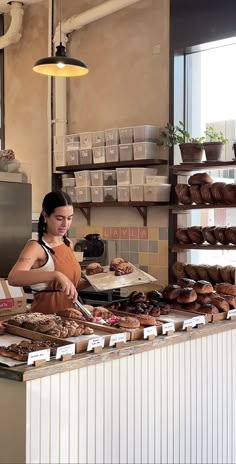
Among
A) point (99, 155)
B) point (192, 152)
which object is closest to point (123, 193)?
point (99, 155)

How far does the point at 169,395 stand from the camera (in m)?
2.50

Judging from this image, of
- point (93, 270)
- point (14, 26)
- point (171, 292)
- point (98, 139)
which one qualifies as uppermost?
point (14, 26)

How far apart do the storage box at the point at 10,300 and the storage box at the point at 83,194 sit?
229 centimetres

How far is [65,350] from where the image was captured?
2.07m

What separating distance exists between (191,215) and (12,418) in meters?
3.30

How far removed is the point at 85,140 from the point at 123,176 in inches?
23.6

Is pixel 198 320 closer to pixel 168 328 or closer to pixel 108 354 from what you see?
pixel 168 328

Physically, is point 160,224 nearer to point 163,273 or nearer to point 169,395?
point 163,273

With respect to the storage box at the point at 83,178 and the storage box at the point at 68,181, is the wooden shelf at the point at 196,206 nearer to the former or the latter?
the storage box at the point at 83,178

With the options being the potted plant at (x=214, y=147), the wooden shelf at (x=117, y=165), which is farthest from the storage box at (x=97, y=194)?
the potted plant at (x=214, y=147)

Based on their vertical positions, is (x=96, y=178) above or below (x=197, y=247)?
above

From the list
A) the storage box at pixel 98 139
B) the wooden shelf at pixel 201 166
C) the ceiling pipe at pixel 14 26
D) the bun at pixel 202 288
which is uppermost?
the ceiling pipe at pixel 14 26

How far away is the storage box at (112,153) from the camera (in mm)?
5121

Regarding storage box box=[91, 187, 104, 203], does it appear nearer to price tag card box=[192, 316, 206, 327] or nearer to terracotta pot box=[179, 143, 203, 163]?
terracotta pot box=[179, 143, 203, 163]
